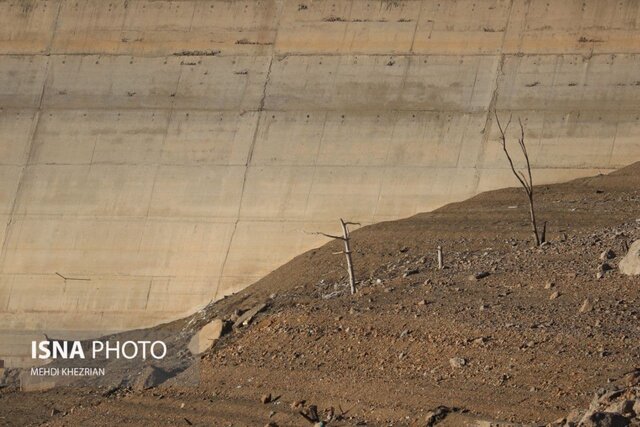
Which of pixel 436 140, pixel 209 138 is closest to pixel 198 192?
pixel 209 138

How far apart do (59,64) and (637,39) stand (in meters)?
12.5

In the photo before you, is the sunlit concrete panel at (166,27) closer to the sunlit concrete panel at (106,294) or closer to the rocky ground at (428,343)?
the sunlit concrete panel at (106,294)

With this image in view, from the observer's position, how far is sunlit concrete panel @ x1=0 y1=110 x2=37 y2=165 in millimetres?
28734

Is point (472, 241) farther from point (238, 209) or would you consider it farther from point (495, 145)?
point (238, 209)

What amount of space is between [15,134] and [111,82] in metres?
2.40

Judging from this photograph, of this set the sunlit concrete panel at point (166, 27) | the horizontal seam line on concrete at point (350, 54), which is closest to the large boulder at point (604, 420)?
the horizontal seam line on concrete at point (350, 54)

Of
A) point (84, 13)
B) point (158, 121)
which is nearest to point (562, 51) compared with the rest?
point (158, 121)

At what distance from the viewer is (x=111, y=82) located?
28.9 metres

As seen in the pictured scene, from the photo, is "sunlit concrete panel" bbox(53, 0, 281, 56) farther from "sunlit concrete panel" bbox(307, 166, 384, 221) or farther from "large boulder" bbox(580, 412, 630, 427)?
"large boulder" bbox(580, 412, 630, 427)

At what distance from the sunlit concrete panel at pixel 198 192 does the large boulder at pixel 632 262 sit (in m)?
10.7

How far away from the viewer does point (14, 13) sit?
30.3 m

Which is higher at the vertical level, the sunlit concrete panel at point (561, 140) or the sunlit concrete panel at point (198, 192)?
the sunlit concrete panel at point (561, 140)

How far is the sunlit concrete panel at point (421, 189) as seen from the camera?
25891mm

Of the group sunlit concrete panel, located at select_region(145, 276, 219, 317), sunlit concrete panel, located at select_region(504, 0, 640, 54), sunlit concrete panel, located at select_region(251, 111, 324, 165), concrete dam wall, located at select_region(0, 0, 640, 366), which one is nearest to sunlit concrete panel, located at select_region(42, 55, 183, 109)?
concrete dam wall, located at select_region(0, 0, 640, 366)
